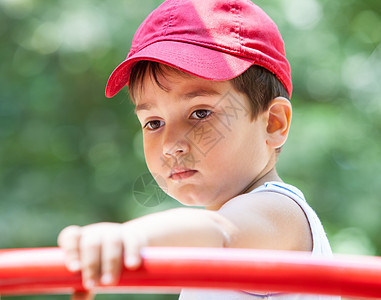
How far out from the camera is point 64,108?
377 cm

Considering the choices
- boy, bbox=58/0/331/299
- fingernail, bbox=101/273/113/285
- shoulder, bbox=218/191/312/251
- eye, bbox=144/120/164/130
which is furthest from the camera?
eye, bbox=144/120/164/130

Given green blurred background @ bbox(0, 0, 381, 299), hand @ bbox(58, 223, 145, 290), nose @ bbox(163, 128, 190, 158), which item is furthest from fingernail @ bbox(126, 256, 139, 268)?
green blurred background @ bbox(0, 0, 381, 299)

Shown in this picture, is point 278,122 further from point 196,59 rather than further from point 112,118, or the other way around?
point 112,118

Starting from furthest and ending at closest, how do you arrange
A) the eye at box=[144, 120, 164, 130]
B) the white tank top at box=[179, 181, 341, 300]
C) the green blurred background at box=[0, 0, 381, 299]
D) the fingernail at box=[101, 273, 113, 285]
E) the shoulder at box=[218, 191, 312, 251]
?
the green blurred background at box=[0, 0, 381, 299]
the eye at box=[144, 120, 164, 130]
the white tank top at box=[179, 181, 341, 300]
the shoulder at box=[218, 191, 312, 251]
the fingernail at box=[101, 273, 113, 285]

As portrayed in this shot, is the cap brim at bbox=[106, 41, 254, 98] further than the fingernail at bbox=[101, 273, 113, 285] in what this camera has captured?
Yes

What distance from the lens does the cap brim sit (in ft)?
3.69

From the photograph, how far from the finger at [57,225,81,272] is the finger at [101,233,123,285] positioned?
0.03 meters

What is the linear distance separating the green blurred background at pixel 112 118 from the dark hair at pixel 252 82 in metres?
1.92

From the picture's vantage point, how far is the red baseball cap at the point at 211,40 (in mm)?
1143

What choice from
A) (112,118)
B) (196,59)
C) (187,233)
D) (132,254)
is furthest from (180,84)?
(112,118)

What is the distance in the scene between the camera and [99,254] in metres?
0.55

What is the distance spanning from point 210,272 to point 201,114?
646mm

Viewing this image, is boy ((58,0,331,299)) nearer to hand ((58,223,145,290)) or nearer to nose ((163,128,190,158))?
nose ((163,128,190,158))

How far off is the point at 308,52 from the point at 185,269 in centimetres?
322
